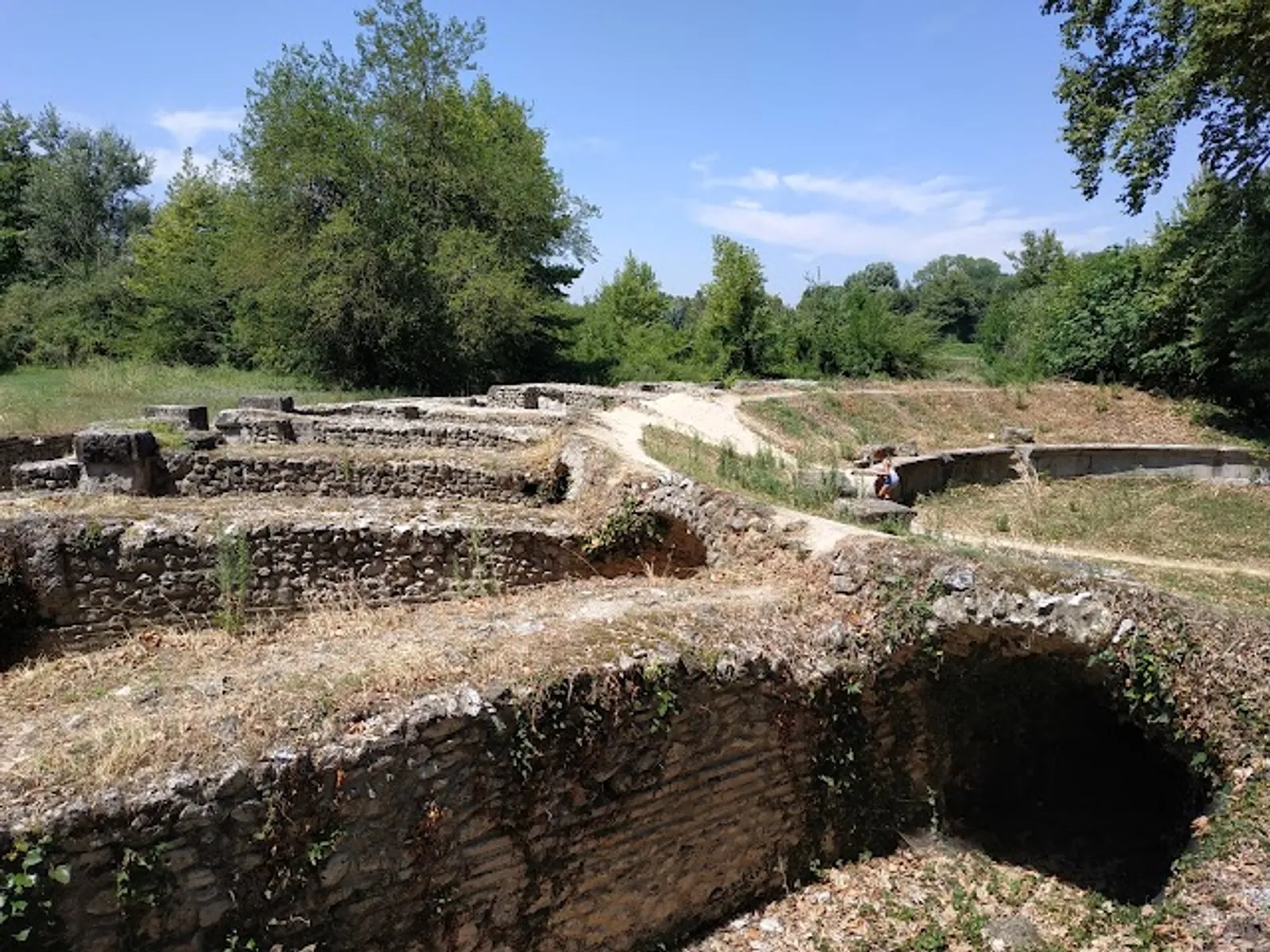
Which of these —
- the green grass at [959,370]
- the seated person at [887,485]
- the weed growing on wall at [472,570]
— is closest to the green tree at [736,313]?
the green grass at [959,370]

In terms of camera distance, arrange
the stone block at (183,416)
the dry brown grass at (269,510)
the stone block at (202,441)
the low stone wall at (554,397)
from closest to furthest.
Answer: the dry brown grass at (269,510) < the stone block at (202,441) < the stone block at (183,416) < the low stone wall at (554,397)

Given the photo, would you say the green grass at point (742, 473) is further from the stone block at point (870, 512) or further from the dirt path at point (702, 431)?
the dirt path at point (702, 431)

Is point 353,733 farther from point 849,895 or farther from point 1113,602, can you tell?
point 1113,602

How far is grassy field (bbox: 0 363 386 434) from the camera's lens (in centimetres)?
1728

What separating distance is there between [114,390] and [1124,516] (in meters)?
22.5

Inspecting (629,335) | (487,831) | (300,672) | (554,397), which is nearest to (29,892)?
(300,672)

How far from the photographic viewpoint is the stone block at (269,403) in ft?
56.5

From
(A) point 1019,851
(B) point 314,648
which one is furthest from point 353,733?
(A) point 1019,851

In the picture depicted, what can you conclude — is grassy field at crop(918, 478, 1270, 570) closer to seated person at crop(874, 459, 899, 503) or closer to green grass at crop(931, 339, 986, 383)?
seated person at crop(874, 459, 899, 503)

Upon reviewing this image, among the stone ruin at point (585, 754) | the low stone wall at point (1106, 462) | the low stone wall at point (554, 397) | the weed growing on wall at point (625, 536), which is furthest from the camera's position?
the low stone wall at point (554, 397)

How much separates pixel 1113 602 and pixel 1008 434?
15431 millimetres

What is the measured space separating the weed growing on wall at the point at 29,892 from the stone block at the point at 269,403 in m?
14.7

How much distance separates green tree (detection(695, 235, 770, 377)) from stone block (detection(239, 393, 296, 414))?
1791cm

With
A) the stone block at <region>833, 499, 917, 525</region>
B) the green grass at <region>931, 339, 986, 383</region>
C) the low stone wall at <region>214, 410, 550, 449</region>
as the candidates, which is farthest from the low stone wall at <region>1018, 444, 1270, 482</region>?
the low stone wall at <region>214, 410, 550, 449</region>
